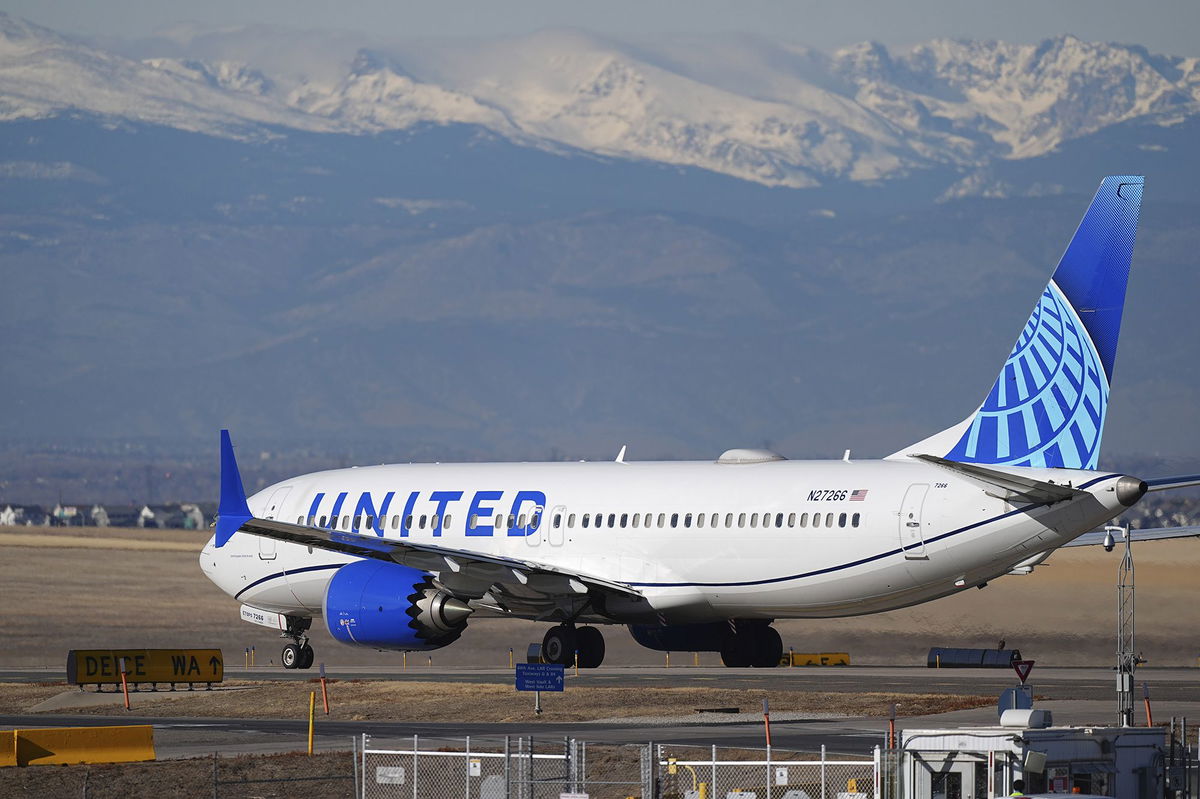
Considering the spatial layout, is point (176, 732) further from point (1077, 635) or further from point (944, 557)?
point (1077, 635)

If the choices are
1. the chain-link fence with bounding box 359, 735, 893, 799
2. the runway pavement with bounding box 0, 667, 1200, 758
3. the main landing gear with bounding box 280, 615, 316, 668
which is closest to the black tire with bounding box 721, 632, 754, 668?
the runway pavement with bounding box 0, 667, 1200, 758

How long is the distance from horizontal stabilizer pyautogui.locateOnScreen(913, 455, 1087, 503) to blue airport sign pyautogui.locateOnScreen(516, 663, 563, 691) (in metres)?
6.60

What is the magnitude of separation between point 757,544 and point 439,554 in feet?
18.9

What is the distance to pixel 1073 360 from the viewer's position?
119 ft

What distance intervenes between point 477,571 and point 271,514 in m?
8.09

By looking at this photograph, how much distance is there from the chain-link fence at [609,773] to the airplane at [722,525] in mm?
8253

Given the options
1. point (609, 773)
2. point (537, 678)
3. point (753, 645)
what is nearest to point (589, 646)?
point (753, 645)

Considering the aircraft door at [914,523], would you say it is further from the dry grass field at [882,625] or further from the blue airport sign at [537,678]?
the dry grass field at [882,625]

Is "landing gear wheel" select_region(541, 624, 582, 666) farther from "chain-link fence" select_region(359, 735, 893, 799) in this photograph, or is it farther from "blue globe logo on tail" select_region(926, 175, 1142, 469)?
"chain-link fence" select_region(359, 735, 893, 799)

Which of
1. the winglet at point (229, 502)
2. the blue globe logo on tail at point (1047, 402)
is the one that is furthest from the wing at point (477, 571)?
the blue globe logo on tail at point (1047, 402)

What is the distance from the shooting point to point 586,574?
41.1 m

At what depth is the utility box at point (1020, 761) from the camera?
20.9 metres

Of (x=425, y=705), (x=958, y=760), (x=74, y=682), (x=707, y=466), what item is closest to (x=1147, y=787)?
(x=958, y=760)

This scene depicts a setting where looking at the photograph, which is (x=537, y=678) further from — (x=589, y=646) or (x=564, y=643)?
(x=589, y=646)
